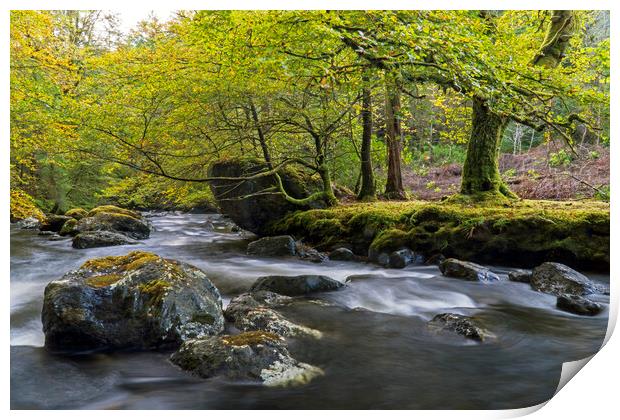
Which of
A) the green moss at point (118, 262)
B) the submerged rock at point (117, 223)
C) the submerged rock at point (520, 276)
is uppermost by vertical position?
the green moss at point (118, 262)

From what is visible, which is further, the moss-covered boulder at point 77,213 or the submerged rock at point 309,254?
the submerged rock at point 309,254

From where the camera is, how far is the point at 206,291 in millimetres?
3102

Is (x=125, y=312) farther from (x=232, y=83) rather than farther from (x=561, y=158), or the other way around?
(x=561, y=158)

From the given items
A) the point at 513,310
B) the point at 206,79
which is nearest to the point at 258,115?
the point at 206,79

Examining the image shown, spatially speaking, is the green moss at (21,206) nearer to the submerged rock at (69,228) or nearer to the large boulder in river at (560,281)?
the submerged rock at (69,228)

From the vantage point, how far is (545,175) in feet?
17.9

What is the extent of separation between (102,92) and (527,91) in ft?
13.3

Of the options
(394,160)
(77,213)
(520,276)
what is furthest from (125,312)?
(394,160)

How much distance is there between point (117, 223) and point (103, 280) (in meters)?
3.62

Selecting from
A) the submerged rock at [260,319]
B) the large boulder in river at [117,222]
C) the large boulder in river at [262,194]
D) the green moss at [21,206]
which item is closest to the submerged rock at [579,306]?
the submerged rock at [260,319]

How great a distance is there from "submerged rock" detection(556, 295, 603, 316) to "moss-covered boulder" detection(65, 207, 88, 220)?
17.0ft

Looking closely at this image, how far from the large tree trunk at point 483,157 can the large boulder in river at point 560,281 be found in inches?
54.0

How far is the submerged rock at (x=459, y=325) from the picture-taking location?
302 centimetres

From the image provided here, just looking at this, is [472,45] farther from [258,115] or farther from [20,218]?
[20,218]
